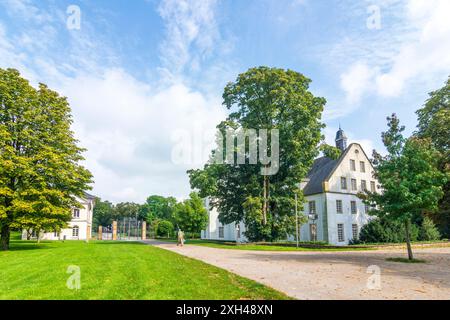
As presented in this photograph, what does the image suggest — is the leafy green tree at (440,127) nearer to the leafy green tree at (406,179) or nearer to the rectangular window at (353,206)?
the rectangular window at (353,206)

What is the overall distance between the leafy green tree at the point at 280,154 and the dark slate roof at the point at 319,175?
31.8ft

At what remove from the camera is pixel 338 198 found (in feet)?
121

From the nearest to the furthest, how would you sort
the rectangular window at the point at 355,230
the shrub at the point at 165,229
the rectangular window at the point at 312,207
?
the rectangular window at the point at 355,230
the rectangular window at the point at 312,207
the shrub at the point at 165,229

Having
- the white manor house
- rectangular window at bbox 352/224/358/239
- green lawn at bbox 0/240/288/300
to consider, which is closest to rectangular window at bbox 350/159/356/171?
the white manor house

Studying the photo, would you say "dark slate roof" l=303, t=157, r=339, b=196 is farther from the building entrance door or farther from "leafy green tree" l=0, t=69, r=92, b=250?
"leafy green tree" l=0, t=69, r=92, b=250

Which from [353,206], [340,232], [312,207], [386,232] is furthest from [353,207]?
[386,232]

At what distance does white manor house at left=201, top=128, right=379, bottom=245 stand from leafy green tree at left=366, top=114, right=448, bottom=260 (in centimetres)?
1769

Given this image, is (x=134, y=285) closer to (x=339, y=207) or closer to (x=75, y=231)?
(x=339, y=207)

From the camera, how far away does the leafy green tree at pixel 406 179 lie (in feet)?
48.1

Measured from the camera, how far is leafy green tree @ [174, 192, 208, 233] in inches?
1869

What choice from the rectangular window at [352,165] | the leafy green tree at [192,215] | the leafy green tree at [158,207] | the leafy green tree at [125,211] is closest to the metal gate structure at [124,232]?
the leafy green tree at [192,215]
